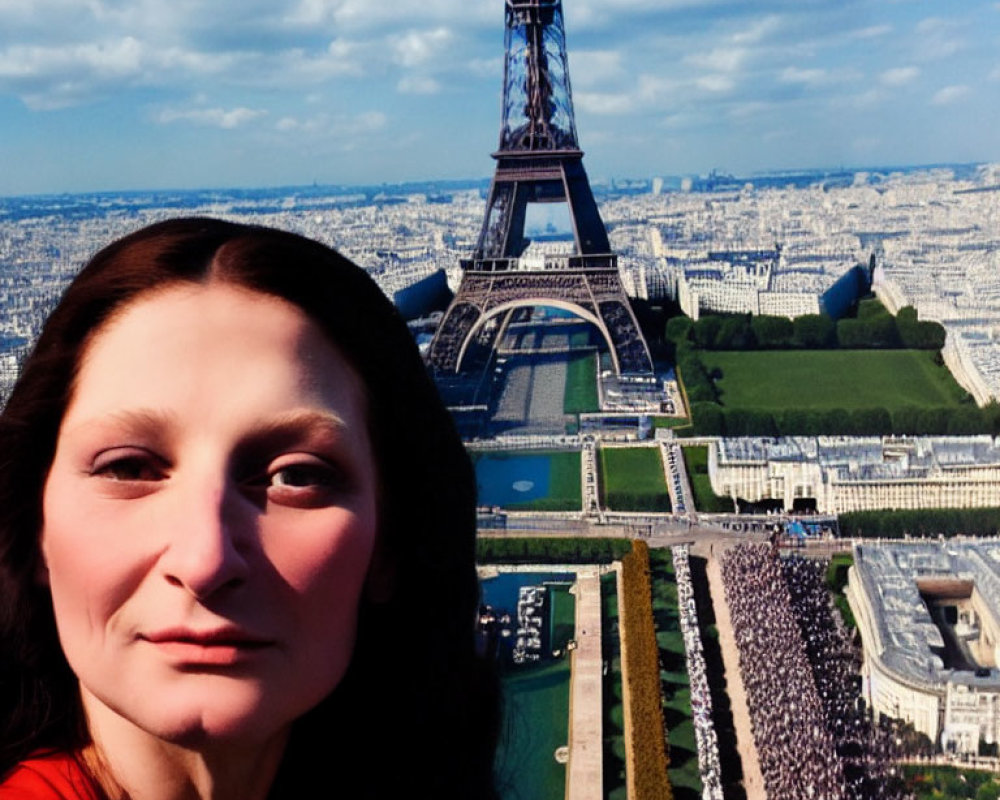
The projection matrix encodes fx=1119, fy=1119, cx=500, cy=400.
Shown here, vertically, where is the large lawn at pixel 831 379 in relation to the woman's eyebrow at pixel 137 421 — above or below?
below

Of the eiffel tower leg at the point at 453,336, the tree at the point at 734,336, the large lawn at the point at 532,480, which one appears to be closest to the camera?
the large lawn at the point at 532,480

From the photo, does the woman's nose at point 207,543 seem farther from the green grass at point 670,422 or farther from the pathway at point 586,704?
the green grass at point 670,422

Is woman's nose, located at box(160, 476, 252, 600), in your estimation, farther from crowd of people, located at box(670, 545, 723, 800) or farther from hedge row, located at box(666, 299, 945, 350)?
hedge row, located at box(666, 299, 945, 350)

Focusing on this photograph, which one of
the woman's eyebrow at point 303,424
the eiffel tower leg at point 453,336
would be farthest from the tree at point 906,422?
the woman's eyebrow at point 303,424

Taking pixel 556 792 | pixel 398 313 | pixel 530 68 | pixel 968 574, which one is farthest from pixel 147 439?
pixel 530 68

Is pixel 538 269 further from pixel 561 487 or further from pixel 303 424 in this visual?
pixel 303 424

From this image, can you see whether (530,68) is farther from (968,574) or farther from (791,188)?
(791,188)

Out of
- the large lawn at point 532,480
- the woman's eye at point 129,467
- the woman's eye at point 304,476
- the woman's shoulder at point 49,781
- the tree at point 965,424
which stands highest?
the woman's eye at point 129,467
